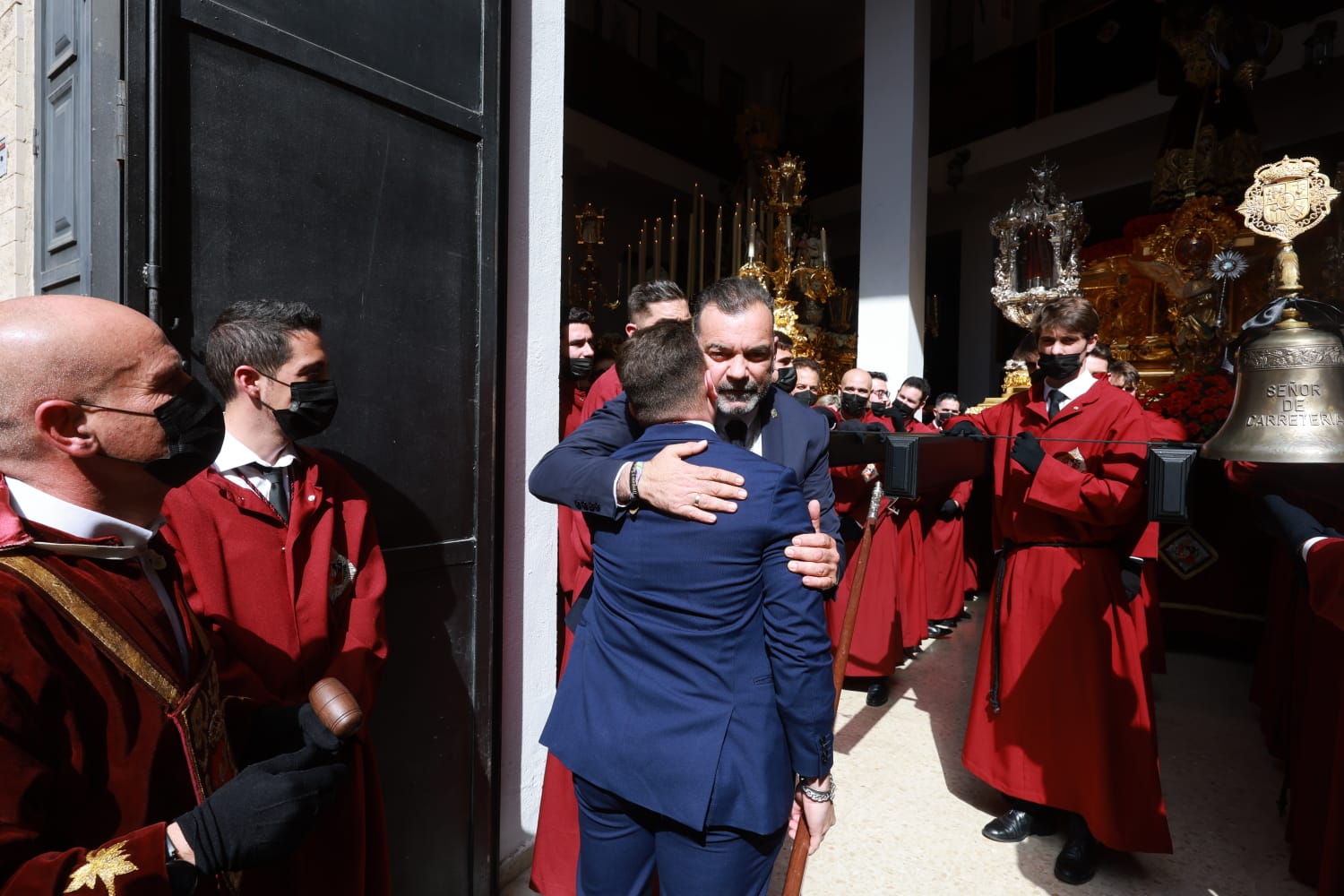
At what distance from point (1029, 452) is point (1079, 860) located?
1.60 metres

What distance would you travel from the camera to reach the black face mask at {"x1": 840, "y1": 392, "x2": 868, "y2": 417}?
488cm

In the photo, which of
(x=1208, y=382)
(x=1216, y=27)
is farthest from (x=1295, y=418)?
(x=1216, y=27)

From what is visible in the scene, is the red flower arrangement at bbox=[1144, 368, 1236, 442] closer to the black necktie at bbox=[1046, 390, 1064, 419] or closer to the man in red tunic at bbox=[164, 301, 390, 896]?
the black necktie at bbox=[1046, 390, 1064, 419]

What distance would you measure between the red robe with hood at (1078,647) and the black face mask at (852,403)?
179cm

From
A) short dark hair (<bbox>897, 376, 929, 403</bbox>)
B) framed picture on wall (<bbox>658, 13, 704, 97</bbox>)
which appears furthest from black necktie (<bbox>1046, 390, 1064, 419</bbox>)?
framed picture on wall (<bbox>658, 13, 704, 97</bbox>)

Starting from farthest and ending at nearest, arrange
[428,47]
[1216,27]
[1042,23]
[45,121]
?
[1042,23], [1216,27], [428,47], [45,121]

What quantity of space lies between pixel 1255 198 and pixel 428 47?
231 cm

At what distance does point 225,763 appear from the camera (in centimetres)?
117

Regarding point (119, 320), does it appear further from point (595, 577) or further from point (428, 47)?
point (428, 47)

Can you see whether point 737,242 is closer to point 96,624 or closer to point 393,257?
point 393,257

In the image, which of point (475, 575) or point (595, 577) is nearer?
point (595, 577)

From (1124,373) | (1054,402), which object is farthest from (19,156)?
(1124,373)

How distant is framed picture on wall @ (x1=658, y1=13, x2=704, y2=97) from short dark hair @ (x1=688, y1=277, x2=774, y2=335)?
9579mm

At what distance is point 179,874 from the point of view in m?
0.93
